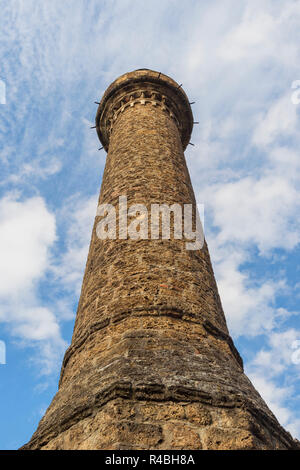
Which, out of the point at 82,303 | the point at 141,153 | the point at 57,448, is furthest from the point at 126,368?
the point at 141,153

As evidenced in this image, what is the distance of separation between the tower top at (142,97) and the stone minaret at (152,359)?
340 centimetres

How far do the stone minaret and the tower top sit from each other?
3399mm

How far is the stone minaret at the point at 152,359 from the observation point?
2.93m

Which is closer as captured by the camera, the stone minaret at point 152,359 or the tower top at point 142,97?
the stone minaret at point 152,359

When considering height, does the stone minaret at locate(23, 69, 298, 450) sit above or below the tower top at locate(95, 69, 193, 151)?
below

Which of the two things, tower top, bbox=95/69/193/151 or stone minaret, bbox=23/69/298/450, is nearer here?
stone minaret, bbox=23/69/298/450

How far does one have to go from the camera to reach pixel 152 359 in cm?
347

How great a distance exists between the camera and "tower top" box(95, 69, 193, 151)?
9242 millimetres

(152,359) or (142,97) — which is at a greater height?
(142,97)

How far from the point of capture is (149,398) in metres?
3.09

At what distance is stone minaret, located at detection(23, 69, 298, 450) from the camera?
293 cm

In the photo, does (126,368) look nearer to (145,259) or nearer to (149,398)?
(149,398)

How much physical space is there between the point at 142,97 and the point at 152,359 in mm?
6987

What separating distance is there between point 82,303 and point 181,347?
1.71m
